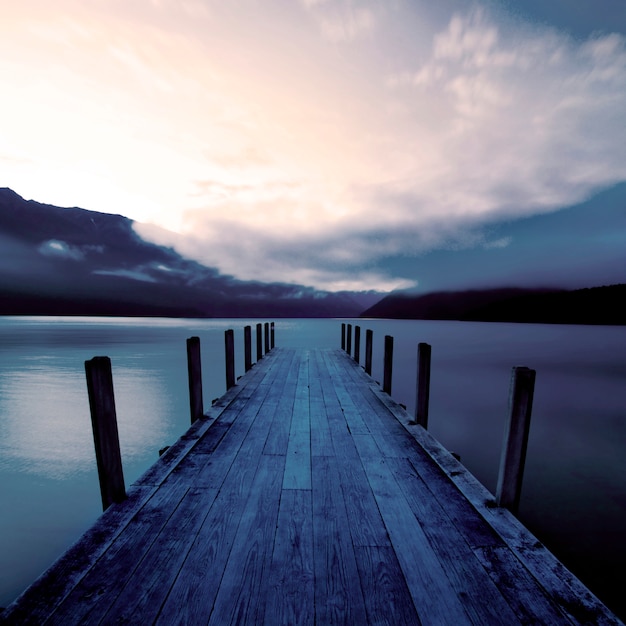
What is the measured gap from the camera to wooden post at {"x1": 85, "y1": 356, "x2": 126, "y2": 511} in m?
2.80

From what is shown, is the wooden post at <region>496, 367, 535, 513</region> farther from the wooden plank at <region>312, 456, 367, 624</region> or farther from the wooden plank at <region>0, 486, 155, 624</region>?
the wooden plank at <region>0, 486, 155, 624</region>

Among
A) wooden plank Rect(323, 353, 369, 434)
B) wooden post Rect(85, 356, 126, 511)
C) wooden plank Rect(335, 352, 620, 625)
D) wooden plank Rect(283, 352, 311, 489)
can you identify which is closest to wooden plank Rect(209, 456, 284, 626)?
wooden plank Rect(283, 352, 311, 489)

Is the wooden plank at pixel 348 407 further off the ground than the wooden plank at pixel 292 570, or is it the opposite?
the wooden plank at pixel 292 570

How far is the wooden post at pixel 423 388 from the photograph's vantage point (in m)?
5.14

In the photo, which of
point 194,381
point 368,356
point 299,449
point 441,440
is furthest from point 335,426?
point 441,440

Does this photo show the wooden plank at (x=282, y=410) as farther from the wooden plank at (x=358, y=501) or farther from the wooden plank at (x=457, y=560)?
the wooden plank at (x=457, y=560)

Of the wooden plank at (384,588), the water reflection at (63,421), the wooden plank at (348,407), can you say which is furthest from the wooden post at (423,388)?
the water reflection at (63,421)

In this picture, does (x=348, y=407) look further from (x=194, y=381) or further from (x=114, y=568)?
(x=114, y=568)

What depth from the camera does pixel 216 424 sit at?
482 centimetres

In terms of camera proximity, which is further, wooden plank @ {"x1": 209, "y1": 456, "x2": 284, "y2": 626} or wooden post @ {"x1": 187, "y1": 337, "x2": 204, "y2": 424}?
wooden post @ {"x1": 187, "y1": 337, "x2": 204, "y2": 424}

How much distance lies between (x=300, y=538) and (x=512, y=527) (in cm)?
151

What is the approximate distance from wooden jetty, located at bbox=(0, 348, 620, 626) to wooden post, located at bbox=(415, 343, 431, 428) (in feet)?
3.84

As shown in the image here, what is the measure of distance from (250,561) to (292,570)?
265 millimetres

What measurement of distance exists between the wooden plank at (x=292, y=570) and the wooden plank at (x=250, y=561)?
54 mm
